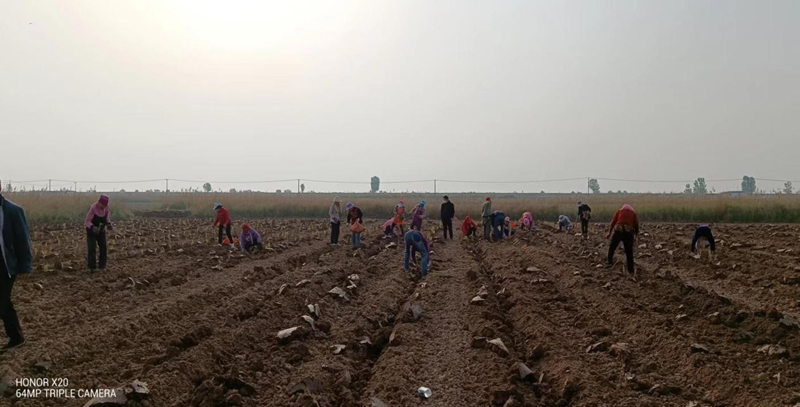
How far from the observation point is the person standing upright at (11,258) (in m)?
5.84

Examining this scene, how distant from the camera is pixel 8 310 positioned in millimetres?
5906

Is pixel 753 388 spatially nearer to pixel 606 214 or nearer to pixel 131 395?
pixel 131 395

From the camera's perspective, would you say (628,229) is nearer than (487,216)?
Yes

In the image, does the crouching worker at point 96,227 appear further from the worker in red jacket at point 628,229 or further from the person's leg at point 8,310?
the worker in red jacket at point 628,229

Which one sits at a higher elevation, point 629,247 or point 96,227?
point 96,227

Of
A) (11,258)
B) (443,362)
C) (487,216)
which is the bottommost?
(443,362)

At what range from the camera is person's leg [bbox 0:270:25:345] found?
583cm

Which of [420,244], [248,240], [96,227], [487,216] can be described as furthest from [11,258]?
[487,216]

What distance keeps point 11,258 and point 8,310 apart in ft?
1.89

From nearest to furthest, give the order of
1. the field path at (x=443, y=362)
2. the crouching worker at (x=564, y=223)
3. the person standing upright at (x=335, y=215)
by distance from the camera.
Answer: the field path at (x=443, y=362)
the person standing upright at (x=335, y=215)
the crouching worker at (x=564, y=223)

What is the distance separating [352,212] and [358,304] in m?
7.20

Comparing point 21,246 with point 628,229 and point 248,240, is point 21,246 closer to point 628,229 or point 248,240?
point 248,240

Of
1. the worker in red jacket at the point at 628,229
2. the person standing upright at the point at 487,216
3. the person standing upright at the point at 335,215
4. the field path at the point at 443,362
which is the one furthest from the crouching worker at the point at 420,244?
the person standing upright at the point at 487,216

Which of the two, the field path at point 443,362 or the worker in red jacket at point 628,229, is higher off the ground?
the worker in red jacket at point 628,229
